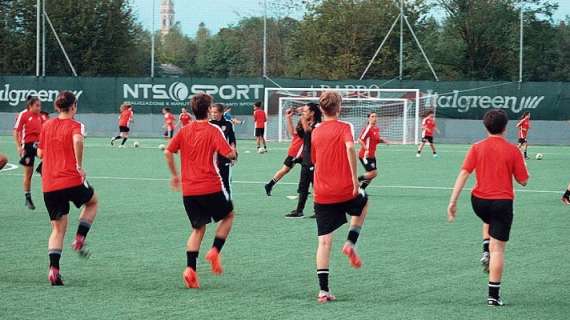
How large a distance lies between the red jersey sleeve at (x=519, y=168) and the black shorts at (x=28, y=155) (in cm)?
1024

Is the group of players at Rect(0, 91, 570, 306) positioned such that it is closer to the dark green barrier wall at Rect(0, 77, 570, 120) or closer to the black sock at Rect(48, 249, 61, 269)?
the black sock at Rect(48, 249, 61, 269)

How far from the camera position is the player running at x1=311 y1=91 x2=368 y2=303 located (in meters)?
8.66

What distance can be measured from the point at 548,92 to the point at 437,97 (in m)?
4.43

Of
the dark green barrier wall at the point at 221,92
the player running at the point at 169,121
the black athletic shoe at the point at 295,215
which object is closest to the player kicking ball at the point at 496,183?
the black athletic shoe at the point at 295,215

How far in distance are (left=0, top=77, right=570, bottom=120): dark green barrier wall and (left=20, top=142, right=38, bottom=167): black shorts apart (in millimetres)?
27083

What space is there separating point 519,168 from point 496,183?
230 millimetres

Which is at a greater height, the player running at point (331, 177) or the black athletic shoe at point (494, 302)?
the player running at point (331, 177)

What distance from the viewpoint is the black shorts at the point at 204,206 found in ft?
30.8

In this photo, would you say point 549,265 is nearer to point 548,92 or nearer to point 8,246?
point 8,246

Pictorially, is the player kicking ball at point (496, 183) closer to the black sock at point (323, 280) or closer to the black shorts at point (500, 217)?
the black shorts at point (500, 217)

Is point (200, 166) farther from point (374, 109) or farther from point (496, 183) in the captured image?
point (374, 109)

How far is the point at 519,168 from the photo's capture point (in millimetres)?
8562

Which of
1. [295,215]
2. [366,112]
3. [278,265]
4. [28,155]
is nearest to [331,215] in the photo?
[278,265]

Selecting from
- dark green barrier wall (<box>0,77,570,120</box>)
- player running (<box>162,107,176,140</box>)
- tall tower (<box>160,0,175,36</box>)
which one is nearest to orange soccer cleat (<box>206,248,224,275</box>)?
player running (<box>162,107,176,140</box>)
